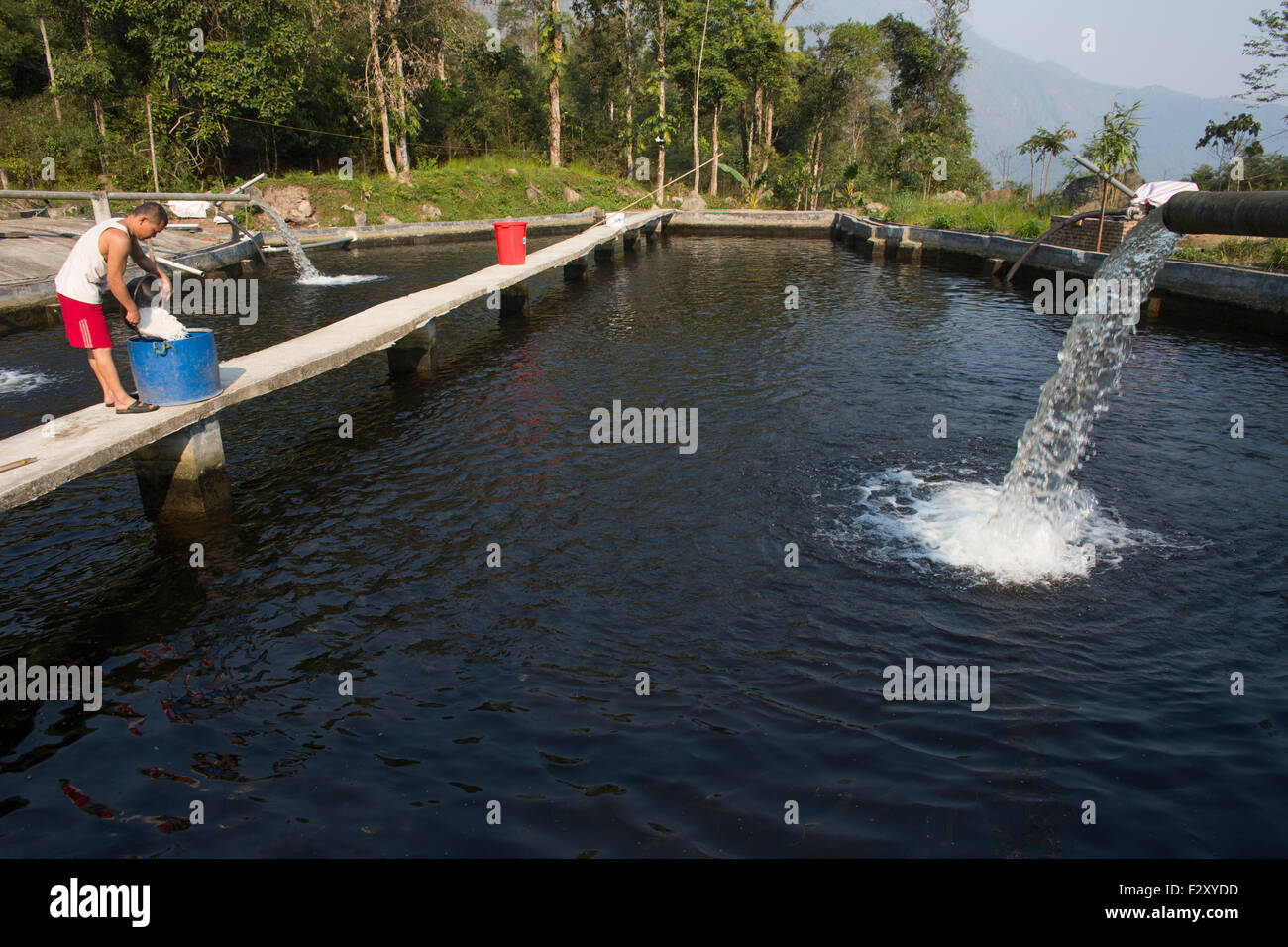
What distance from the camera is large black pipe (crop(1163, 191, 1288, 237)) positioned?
350 centimetres

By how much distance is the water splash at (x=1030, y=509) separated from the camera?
6.30m

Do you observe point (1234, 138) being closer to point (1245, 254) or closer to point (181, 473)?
point (1245, 254)

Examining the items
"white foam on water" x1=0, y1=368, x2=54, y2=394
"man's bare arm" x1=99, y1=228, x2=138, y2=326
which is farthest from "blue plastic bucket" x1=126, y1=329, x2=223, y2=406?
"white foam on water" x1=0, y1=368, x2=54, y2=394

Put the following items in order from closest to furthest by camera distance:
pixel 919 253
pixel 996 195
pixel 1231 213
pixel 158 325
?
1. pixel 1231 213
2. pixel 158 325
3. pixel 919 253
4. pixel 996 195

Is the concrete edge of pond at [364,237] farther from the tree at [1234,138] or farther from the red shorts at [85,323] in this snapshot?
the tree at [1234,138]

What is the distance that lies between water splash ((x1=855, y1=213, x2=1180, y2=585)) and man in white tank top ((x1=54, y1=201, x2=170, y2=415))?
6.18 metres

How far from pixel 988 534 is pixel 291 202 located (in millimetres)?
29362

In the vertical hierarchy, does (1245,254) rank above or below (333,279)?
above

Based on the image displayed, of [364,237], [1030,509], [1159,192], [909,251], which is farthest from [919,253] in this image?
[1159,192]

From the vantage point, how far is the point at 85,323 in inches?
249

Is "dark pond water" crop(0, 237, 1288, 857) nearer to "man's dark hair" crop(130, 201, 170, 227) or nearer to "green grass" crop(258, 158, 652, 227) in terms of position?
"man's dark hair" crop(130, 201, 170, 227)

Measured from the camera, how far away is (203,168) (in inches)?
1217

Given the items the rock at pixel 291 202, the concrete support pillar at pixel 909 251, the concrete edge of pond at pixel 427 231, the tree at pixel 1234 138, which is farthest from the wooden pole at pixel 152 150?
the tree at pixel 1234 138

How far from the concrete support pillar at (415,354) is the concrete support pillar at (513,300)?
4272 millimetres
